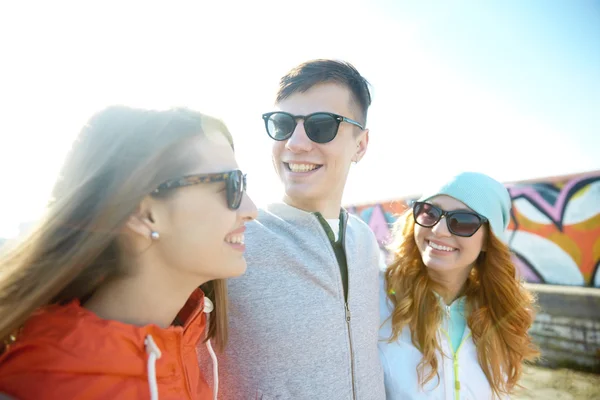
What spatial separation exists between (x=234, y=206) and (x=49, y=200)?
2.12 feet

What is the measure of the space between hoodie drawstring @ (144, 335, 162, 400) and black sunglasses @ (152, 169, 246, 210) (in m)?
0.53

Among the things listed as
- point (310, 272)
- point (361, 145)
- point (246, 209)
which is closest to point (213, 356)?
point (310, 272)

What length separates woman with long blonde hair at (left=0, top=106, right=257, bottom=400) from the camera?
1.03m

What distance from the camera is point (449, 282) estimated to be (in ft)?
8.34

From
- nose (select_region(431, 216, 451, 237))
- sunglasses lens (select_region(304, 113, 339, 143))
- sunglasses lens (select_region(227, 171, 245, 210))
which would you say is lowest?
nose (select_region(431, 216, 451, 237))

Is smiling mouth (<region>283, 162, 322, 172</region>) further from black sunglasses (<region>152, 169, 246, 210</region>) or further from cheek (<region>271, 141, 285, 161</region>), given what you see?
black sunglasses (<region>152, 169, 246, 210</region>)

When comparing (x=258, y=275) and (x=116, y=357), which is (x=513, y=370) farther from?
(x=116, y=357)

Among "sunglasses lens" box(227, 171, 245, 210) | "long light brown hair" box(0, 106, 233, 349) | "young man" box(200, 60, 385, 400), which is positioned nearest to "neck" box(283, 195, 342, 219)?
"young man" box(200, 60, 385, 400)

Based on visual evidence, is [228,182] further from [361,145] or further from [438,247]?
[438,247]

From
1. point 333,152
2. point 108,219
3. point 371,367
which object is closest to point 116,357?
point 108,219

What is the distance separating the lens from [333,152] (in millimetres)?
2111

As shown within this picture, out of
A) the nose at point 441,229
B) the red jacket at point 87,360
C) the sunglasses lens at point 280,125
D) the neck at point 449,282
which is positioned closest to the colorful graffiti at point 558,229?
the neck at point 449,282

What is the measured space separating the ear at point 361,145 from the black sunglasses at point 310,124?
0.33 m

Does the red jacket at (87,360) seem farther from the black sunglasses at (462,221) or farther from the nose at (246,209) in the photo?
the black sunglasses at (462,221)
